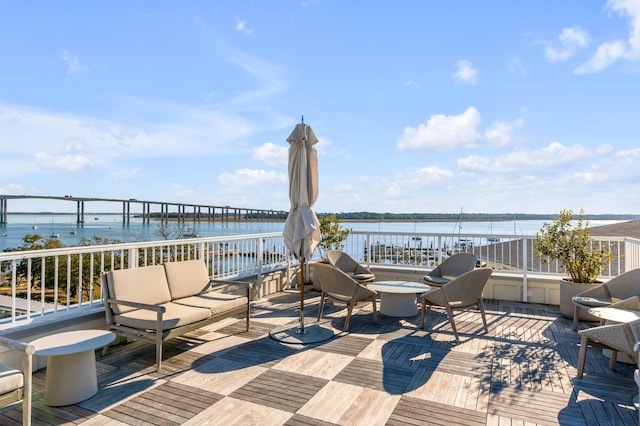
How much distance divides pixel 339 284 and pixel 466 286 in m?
1.63

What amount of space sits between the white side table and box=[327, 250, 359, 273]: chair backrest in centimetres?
413

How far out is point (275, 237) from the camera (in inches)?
286

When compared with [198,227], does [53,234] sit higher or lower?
lower

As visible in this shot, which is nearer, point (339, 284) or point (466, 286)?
point (466, 286)

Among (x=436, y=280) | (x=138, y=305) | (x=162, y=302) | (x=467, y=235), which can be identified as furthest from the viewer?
(x=467, y=235)

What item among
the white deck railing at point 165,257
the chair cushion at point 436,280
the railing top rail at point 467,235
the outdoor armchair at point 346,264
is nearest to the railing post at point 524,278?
the railing top rail at point 467,235

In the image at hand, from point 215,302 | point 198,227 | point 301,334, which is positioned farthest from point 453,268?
point 198,227

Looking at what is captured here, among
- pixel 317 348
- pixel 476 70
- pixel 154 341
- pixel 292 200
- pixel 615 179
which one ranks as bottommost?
pixel 317 348

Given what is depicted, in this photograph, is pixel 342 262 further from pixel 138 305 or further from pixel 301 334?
pixel 138 305

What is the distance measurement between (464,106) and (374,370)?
770 cm

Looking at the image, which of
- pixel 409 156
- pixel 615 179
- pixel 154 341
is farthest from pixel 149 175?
pixel 615 179

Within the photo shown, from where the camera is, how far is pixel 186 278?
14.9 ft

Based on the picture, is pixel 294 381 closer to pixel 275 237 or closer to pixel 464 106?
pixel 275 237

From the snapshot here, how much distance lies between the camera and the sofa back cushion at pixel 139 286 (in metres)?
3.71
